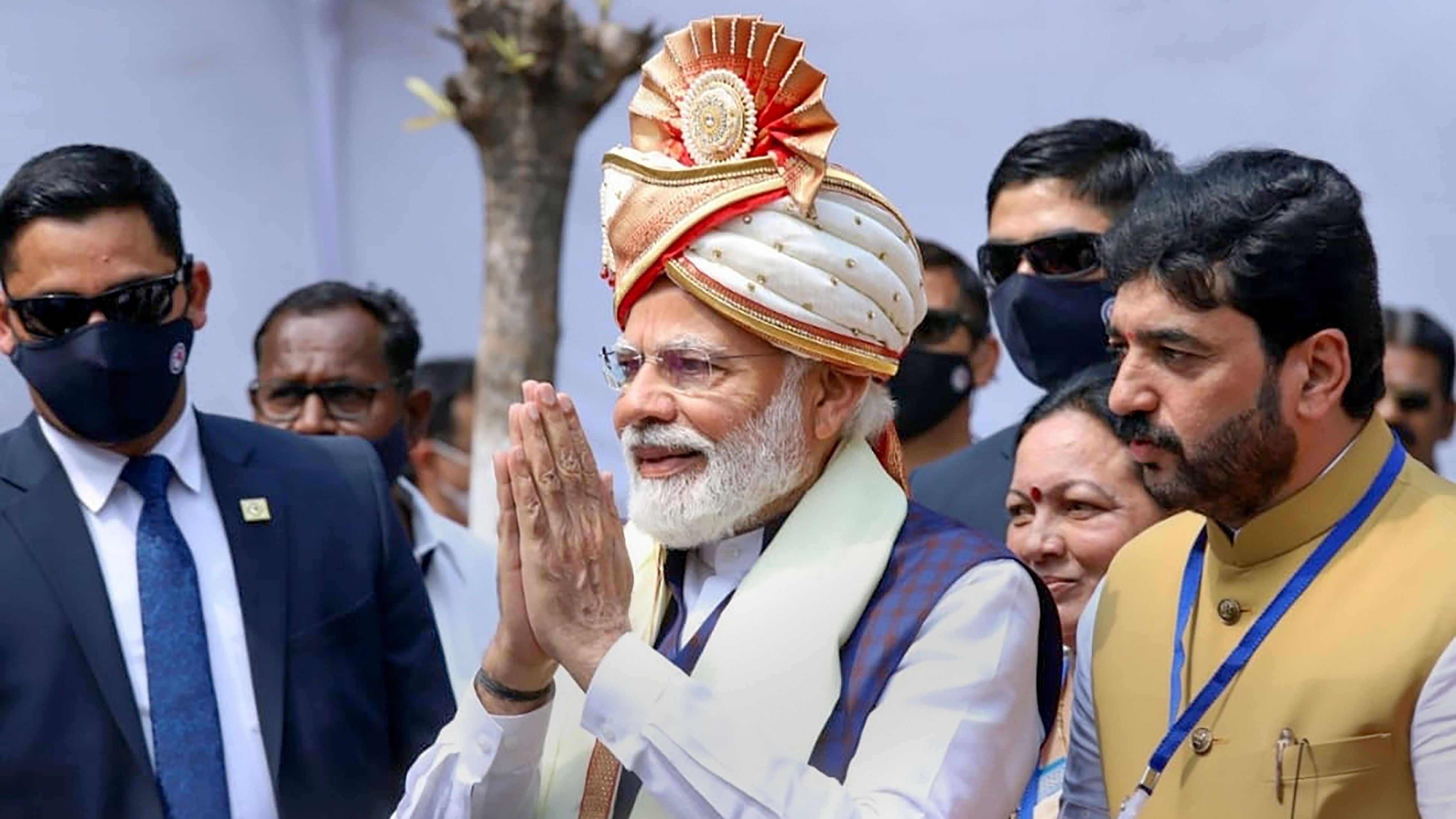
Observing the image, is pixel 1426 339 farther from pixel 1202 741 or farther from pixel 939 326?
pixel 1202 741

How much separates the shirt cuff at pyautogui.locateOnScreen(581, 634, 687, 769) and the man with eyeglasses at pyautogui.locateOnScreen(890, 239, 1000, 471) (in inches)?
110

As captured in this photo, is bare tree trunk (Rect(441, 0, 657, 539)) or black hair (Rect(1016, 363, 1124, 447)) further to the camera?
bare tree trunk (Rect(441, 0, 657, 539))

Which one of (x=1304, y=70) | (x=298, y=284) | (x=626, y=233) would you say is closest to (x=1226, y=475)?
(x=626, y=233)

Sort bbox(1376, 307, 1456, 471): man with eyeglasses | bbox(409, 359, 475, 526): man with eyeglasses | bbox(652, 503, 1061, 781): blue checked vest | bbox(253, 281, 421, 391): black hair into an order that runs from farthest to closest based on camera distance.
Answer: bbox(409, 359, 475, 526): man with eyeglasses → bbox(1376, 307, 1456, 471): man with eyeglasses → bbox(253, 281, 421, 391): black hair → bbox(652, 503, 1061, 781): blue checked vest

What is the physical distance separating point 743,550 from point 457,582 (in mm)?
2645

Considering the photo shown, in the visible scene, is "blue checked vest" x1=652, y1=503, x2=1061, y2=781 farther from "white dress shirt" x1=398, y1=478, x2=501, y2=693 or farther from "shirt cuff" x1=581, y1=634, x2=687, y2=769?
"white dress shirt" x1=398, y1=478, x2=501, y2=693

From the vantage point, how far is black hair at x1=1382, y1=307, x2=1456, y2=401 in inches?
287

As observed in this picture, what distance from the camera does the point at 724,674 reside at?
3.51m

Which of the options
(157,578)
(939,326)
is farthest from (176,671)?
(939,326)

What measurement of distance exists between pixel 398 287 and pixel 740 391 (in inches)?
278

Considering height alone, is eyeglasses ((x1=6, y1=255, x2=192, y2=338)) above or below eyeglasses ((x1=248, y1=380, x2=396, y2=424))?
above

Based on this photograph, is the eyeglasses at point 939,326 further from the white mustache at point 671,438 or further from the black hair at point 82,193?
the white mustache at point 671,438

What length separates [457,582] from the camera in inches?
248

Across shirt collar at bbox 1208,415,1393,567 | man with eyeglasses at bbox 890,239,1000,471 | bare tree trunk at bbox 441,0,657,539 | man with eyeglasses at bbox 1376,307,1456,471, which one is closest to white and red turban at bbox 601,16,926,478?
shirt collar at bbox 1208,415,1393,567
